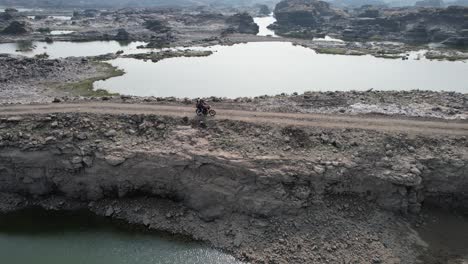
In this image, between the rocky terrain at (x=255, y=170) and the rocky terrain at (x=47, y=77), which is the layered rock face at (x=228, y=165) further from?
the rocky terrain at (x=47, y=77)

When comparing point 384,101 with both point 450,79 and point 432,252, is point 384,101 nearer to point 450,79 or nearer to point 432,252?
point 432,252

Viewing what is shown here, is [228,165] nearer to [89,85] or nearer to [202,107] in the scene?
[202,107]

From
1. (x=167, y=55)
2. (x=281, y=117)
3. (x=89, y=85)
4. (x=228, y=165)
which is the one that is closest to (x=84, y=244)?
(x=228, y=165)

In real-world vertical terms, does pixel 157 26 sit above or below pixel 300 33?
above

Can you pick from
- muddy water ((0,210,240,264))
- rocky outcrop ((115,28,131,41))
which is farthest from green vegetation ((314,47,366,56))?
muddy water ((0,210,240,264))

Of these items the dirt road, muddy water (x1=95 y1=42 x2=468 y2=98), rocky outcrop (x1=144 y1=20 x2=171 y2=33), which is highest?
rocky outcrop (x1=144 y1=20 x2=171 y2=33)

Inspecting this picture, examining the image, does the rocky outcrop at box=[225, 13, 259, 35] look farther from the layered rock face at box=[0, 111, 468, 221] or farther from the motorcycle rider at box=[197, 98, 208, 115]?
the layered rock face at box=[0, 111, 468, 221]
